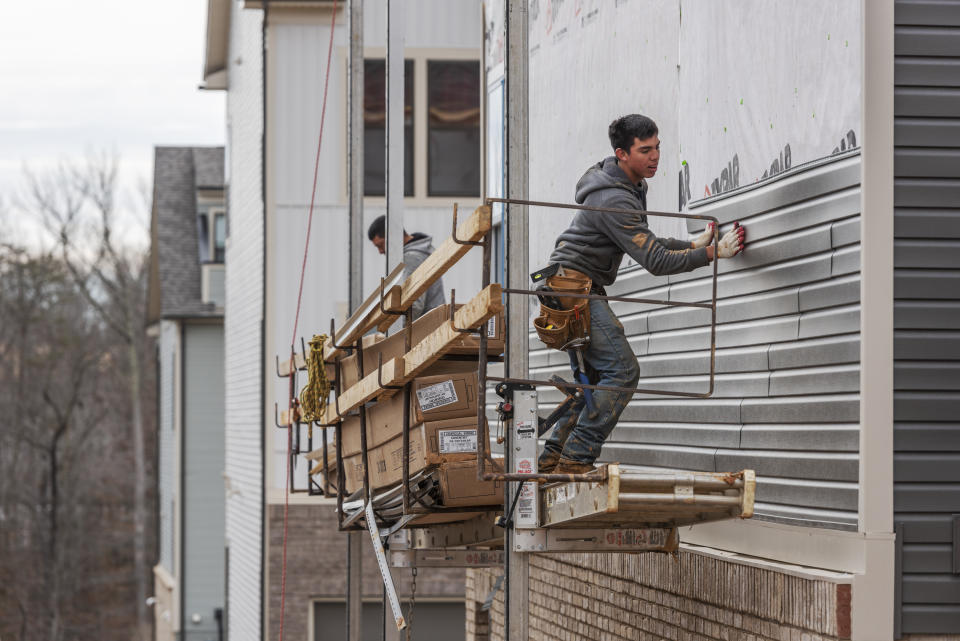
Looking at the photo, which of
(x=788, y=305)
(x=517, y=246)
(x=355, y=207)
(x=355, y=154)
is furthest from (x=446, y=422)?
(x=355, y=154)

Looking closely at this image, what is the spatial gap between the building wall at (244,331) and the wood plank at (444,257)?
13.1 m

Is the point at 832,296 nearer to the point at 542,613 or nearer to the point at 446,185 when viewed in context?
the point at 542,613

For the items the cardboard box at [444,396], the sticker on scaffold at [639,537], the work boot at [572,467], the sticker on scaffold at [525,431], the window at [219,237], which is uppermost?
the window at [219,237]

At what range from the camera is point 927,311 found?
657 centimetres

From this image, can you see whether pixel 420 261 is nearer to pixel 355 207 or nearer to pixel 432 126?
pixel 355 207

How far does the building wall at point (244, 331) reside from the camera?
21703 millimetres

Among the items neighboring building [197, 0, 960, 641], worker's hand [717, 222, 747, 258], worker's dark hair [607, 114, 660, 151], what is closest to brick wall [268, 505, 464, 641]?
neighboring building [197, 0, 960, 641]

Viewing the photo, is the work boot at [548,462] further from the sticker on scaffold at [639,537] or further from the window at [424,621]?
the window at [424,621]

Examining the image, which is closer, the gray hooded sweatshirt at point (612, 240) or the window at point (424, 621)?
the gray hooded sweatshirt at point (612, 240)

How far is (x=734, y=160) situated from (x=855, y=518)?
2.33 meters

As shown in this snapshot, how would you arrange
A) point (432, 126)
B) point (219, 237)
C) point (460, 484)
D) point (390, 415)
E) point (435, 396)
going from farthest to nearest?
point (219, 237) < point (432, 126) < point (390, 415) < point (460, 484) < point (435, 396)

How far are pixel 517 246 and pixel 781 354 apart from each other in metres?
1.53

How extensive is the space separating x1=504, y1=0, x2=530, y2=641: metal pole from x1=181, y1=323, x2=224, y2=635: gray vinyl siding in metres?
26.4

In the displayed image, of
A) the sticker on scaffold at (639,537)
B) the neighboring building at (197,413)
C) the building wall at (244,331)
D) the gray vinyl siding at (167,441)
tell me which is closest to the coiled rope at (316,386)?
the sticker on scaffold at (639,537)
